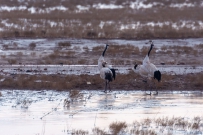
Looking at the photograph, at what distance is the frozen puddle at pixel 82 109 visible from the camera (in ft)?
38.8

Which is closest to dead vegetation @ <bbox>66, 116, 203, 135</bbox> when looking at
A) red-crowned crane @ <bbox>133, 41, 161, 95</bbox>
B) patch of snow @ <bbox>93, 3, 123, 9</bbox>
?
red-crowned crane @ <bbox>133, 41, 161, 95</bbox>

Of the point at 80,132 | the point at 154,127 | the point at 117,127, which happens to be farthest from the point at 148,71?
the point at 80,132

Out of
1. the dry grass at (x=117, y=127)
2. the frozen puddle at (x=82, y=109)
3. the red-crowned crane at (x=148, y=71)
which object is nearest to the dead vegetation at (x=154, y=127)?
the dry grass at (x=117, y=127)

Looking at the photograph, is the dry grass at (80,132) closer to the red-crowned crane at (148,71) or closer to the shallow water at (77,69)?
the red-crowned crane at (148,71)

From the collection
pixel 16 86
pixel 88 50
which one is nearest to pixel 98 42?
pixel 88 50

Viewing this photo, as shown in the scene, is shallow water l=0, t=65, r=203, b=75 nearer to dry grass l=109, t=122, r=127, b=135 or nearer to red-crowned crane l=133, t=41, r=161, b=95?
red-crowned crane l=133, t=41, r=161, b=95

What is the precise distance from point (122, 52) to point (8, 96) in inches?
399

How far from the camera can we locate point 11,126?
38.5 ft

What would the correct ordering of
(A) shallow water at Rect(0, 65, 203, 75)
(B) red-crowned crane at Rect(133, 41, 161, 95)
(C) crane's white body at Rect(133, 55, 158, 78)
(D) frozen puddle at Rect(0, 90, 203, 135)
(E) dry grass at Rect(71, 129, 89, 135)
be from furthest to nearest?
(A) shallow water at Rect(0, 65, 203, 75)
(C) crane's white body at Rect(133, 55, 158, 78)
(B) red-crowned crane at Rect(133, 41, 161, 95)
(D) frozen puddle at Rect(0, 90, 203, 135)
(E) dry grass at Rect(71, 129, 89, 135)

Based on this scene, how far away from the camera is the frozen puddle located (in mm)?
11836

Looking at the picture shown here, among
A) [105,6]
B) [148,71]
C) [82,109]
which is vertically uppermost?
[105,6]

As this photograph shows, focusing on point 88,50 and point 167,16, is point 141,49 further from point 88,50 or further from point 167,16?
point 167,16

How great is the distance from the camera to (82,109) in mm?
13742

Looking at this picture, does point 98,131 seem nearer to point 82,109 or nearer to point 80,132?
point 80,132
